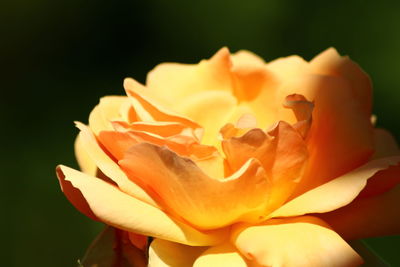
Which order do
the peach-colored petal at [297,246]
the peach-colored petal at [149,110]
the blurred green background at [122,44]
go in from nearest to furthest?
the peach-colored petal at [297,246] → the peach-colored petal at [149,110] → the blurred green background at [122,44]

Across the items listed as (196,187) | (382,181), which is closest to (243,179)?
(196,187)

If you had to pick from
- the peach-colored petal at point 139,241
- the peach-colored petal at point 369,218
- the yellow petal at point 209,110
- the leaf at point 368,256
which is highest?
the yellow petal at point 209,110

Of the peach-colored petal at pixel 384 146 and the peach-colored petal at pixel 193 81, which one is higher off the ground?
the peach-colored petal at pixel 193 81

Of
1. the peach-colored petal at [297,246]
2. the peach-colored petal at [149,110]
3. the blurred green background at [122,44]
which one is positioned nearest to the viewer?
the peach-colored petal at [297,246]

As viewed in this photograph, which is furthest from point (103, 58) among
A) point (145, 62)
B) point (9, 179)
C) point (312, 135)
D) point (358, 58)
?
point (312, 135)

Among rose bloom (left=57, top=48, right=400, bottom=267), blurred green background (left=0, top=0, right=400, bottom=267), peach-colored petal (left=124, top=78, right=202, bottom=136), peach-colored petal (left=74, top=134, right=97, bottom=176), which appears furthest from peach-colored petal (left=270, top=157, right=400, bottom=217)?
blurred green background (left=0, top=0, right=400, bottom=267)

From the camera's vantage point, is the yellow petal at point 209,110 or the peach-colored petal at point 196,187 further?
the yellow petal at point 209,110

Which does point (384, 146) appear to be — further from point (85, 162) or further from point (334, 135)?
point (85, 162)

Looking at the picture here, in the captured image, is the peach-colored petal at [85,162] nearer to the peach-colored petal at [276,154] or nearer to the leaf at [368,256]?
the peach-colored petal at [276,154]

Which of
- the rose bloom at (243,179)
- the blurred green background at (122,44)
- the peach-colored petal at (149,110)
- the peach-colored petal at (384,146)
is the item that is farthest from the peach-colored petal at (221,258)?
the blurred green background at (122,44)
